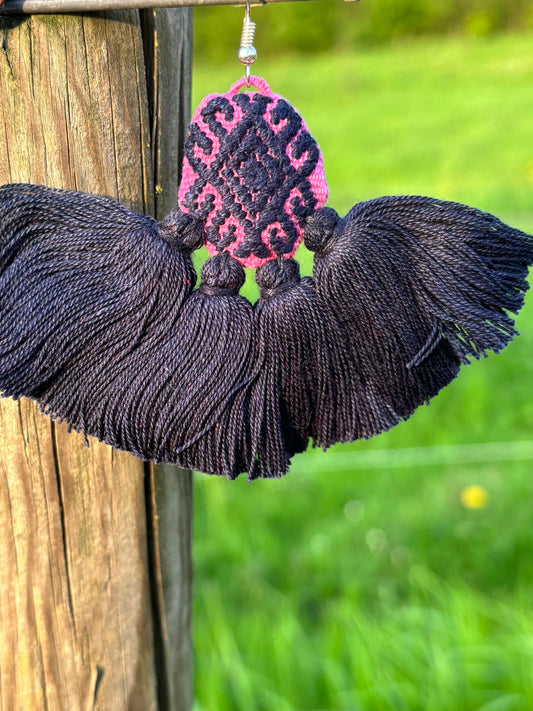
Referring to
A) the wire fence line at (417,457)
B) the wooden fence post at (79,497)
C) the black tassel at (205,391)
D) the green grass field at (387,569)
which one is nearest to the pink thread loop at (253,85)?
the wooden fence post at (79,497)

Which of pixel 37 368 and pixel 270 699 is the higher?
pixel 37 368

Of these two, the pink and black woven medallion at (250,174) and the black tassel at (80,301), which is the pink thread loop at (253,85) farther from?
the black tassel at (80,301)

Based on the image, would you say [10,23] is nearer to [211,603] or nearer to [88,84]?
[88,84]

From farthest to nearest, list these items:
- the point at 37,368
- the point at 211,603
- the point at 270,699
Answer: the point at 211,603 → the point at 270,699 → the point at 37,368

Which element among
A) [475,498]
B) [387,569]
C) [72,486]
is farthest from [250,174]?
[475,498]

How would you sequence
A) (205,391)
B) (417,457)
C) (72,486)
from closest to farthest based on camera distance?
(205,391) → (72,486) → (417,457)

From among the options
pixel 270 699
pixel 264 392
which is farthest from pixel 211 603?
pixel 264 392

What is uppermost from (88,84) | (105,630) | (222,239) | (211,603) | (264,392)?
(88,84)

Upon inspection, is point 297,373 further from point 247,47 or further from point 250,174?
point 247,47
